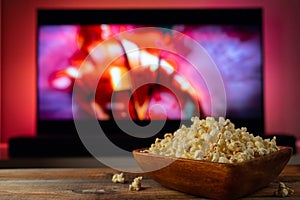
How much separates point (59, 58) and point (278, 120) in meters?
2.11

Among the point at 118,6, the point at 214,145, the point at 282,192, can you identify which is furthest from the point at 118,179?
the point at 118,6

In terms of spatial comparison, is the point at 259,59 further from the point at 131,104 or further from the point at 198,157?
the point at 198,157

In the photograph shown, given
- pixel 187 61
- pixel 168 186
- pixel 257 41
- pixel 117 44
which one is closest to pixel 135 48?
pixel 117 44

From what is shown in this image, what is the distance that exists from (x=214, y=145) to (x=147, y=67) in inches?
108

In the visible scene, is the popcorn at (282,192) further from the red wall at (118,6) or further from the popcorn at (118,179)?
the red wall at (118,6)

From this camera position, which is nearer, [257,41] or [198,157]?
[198,157]

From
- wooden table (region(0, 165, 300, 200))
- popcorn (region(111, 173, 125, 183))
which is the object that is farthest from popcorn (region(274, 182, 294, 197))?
popcorn (region(111, 173, 125, 183))

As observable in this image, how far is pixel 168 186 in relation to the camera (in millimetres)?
1023

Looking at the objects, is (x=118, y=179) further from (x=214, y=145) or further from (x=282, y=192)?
(x=282, y=192)

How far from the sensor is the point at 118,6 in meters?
4.01

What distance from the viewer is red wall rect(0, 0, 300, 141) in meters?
3.99

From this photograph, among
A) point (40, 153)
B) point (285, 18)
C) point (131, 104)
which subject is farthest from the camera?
point (285, 18)

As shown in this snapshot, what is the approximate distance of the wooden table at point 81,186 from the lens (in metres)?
0.97

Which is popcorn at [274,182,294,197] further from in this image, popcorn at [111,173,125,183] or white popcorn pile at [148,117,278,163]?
popcorn at [111,173,125,183]
